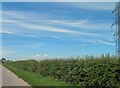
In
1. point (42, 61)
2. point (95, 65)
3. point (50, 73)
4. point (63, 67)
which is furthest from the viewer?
point (42, 61)

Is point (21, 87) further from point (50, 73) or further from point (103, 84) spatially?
point (50, 73)

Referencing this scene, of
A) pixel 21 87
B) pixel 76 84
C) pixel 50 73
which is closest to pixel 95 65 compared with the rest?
pixel 76 84

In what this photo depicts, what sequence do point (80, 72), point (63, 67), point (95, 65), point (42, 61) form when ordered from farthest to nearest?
point (42, 61)
point (63, 67)
point (80, 72)
point (95, 65)

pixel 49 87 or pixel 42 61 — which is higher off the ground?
pixel 42 61

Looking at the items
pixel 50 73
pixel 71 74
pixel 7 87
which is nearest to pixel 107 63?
pixel 71 74

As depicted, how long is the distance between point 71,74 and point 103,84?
186 inches

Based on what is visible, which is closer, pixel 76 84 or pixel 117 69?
pixel 117 69

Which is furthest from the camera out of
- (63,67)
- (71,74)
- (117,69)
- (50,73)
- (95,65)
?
(50,73)

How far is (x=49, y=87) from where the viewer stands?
1927cm

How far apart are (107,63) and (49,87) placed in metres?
3.86

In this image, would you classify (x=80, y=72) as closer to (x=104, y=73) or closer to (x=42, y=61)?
(x=104, y=73)

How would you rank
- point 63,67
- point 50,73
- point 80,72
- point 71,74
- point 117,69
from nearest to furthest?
point 117,69 → point 80,72 → point 71,74 → point 63,67 → point 50,73

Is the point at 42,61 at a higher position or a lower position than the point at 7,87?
higher

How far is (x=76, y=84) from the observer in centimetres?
2072
